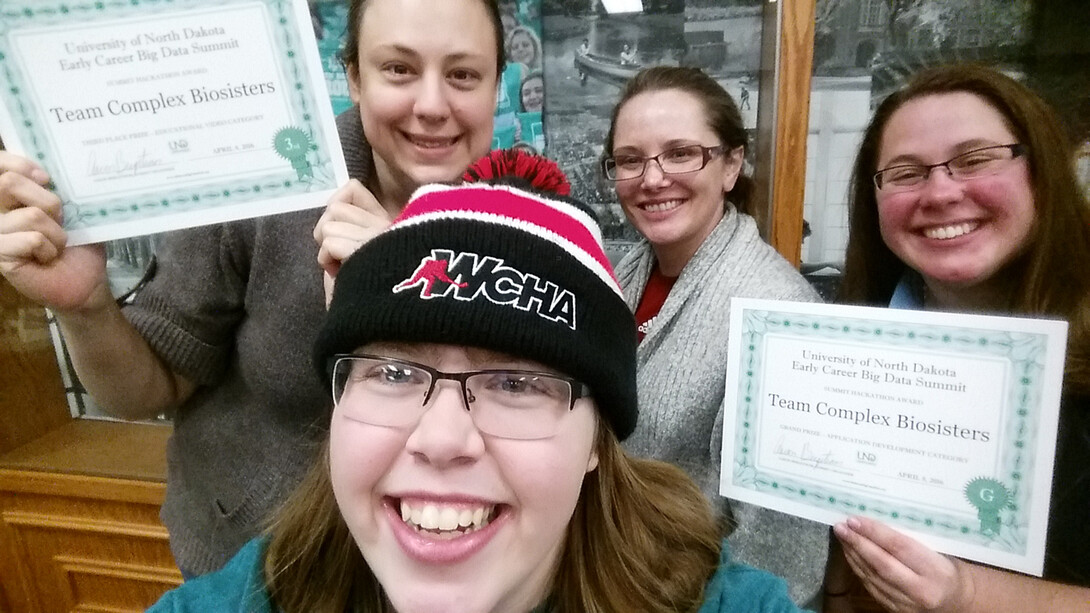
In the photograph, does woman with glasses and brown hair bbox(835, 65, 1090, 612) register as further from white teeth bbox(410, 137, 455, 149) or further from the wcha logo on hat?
white teeth bbox(410, 137, 455, 149)

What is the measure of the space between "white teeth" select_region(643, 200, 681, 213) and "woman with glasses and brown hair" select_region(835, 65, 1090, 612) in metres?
0.44

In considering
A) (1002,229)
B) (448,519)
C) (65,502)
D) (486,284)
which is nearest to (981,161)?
(1002,229)

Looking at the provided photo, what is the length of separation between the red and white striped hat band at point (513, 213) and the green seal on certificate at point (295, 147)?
6.4 inches

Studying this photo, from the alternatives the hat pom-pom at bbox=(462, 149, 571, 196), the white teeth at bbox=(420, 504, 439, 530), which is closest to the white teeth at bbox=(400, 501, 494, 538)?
the white teeth at bbox=(420, 504, 439, 530)

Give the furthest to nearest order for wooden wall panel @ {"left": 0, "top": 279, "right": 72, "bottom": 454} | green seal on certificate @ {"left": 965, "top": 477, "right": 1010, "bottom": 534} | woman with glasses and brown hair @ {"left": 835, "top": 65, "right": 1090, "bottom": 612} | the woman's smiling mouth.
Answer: wooden wall panel @ {"left": 0, "top": 279, "right": 72, "bottom": 454} → the woman's smiling mouth → woman with glasses and brown hair @ {"left": 835, "top": 65, "right": 1090, "bottom": 612} → green seal on certificate @ {"left": 965, "top": 477, "right": 1010, "bottom": 534}

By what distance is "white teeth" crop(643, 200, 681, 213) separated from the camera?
1.46 meters

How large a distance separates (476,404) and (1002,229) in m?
0.89

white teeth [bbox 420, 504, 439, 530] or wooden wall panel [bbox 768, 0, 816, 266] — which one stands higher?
wooden wall panel [bbox 768, 0, 816, 266]

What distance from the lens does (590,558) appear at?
88cm

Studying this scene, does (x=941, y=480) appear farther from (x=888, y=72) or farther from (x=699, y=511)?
(x=888, y=72)

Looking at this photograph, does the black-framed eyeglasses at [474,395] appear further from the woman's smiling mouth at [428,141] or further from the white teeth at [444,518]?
the woman's smiling mouth at [428,141]
